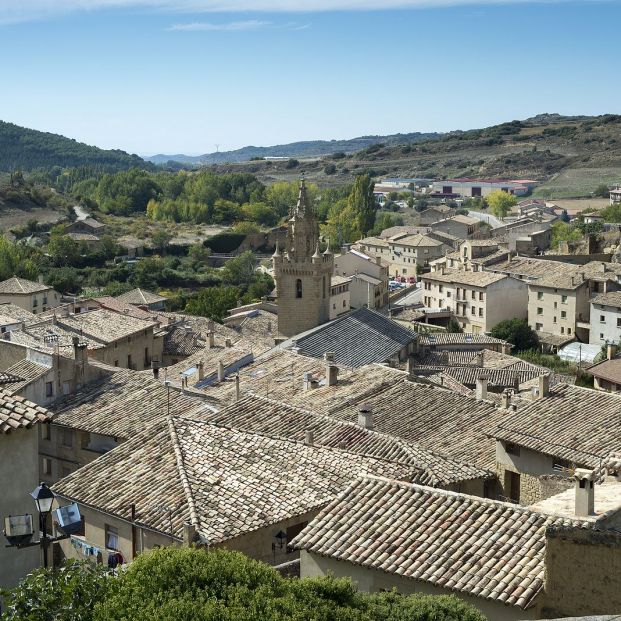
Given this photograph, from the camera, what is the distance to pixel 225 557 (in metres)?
11.1

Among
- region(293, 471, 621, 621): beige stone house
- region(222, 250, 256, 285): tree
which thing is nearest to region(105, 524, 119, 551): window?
region(293, 471, 621, 621): beige stone house

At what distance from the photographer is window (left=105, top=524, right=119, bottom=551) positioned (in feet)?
57.6

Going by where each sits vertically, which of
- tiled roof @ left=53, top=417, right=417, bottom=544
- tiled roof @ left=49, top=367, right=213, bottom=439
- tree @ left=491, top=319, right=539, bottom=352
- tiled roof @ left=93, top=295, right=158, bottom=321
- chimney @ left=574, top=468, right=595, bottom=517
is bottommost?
tree @ left=491, top=319, right=539, bottom=352

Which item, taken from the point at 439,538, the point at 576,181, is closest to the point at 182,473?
the point at 439,538

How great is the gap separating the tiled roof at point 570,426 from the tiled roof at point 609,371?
2596 centimetres

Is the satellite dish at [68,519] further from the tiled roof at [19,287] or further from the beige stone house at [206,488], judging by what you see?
the tiled roof at [19,287]

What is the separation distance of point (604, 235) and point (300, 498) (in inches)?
3076

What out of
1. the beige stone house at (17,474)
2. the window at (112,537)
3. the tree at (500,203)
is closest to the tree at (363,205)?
the tree at (500,203)

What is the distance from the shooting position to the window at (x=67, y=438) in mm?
27094

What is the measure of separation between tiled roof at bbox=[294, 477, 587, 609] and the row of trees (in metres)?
1.27

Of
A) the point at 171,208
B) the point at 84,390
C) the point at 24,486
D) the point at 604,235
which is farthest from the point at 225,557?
the point at 171,208

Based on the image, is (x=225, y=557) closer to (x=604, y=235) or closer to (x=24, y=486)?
(x=24, y=486)

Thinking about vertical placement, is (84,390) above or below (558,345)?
above

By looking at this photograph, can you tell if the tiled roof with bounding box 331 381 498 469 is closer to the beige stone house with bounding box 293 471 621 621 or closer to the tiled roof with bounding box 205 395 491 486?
the tiled roof with bounding box 205 395 491 486
